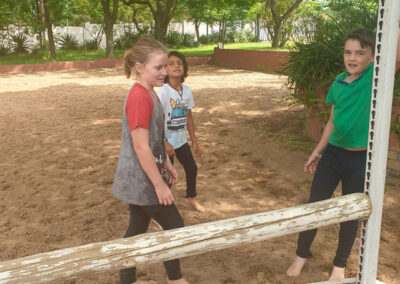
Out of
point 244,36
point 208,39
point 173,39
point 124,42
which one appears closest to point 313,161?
point 124,42

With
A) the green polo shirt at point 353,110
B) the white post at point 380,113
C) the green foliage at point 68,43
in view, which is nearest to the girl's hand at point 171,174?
the green polo shirt at point 353,110

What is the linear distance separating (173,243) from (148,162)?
0.63 metres

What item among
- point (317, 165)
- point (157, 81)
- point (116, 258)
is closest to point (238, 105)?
point (317, 165)

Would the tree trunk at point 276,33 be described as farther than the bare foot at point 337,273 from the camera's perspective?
Yes

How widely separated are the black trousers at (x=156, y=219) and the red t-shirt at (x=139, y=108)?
0.50 metres

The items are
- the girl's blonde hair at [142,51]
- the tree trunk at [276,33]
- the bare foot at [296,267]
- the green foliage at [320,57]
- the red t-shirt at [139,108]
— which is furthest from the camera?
the tree trunk at [276,33]

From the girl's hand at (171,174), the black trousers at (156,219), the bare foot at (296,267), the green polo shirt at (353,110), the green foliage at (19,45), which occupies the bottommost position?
the bare foot at (296,267)

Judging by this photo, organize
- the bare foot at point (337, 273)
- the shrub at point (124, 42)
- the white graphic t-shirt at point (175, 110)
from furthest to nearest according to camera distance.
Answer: the shrub at point (124, 42)
the white graphic t-shirt at point (175, 110)
the bare foot at point (337, 273)

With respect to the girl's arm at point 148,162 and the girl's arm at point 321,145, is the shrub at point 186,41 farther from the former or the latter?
the girl's arm at point 148,162

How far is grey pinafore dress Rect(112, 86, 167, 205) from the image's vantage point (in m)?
2.10

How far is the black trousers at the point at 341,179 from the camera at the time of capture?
2.34m

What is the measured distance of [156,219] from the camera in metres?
2.30

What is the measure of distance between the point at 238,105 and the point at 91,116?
9.96 feet

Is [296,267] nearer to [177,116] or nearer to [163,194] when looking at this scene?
[163,194]
